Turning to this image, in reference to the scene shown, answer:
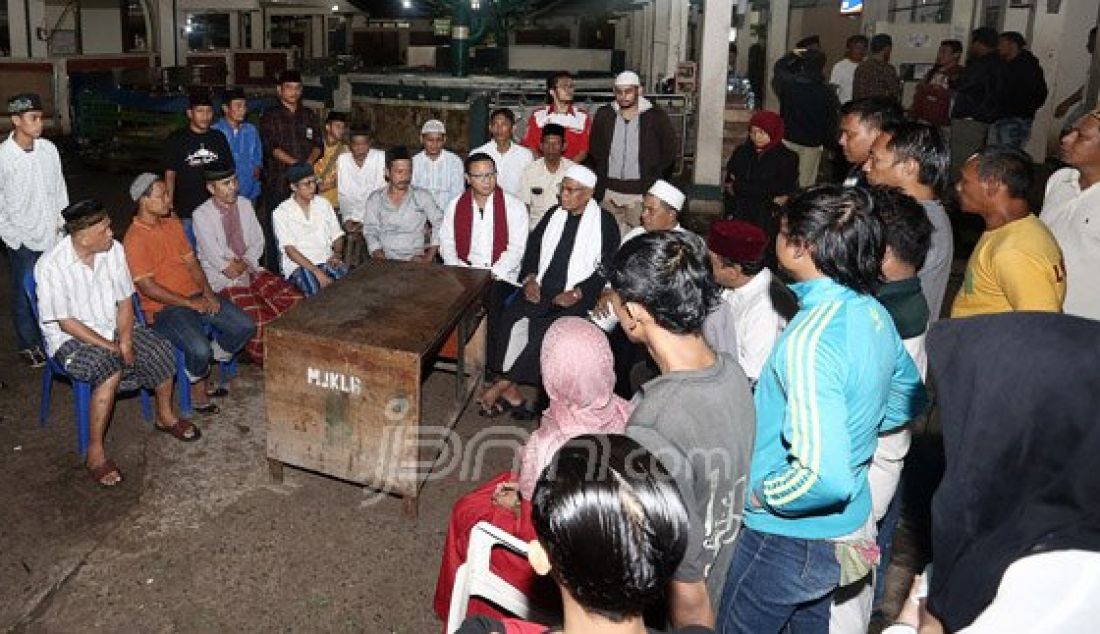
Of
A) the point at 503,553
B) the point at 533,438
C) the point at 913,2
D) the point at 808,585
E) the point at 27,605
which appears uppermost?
the point at 913,2

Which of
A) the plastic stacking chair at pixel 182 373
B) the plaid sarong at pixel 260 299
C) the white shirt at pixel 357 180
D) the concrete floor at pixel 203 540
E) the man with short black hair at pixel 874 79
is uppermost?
the man with short black hair at pixel 874 79

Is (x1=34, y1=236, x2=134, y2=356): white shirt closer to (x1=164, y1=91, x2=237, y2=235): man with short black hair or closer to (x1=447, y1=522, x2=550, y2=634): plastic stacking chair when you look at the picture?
(x1=164, y1=91, x2=237, y2=235): man with short black hair

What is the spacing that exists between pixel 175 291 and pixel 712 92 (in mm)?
7449

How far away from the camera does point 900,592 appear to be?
4.02 m

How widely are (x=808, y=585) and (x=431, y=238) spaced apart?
4875 millimetres

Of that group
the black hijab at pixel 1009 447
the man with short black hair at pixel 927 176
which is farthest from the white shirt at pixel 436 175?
the black hijab at pixel 1009 447

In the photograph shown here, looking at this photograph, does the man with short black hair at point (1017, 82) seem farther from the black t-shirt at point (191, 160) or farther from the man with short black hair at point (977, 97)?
the black t-shirt at point (191, 160)

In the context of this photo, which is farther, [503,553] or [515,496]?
[515,496]

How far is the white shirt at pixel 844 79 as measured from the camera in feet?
39.1

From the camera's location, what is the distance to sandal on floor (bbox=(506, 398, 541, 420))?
5.72m

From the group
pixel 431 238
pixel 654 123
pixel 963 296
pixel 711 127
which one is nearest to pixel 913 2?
pixel 711 127

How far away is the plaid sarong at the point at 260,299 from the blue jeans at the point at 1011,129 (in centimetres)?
877

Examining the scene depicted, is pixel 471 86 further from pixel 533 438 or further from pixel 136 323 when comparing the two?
pixel 533 438

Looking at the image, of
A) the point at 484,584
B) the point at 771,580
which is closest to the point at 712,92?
the point at 484,584
